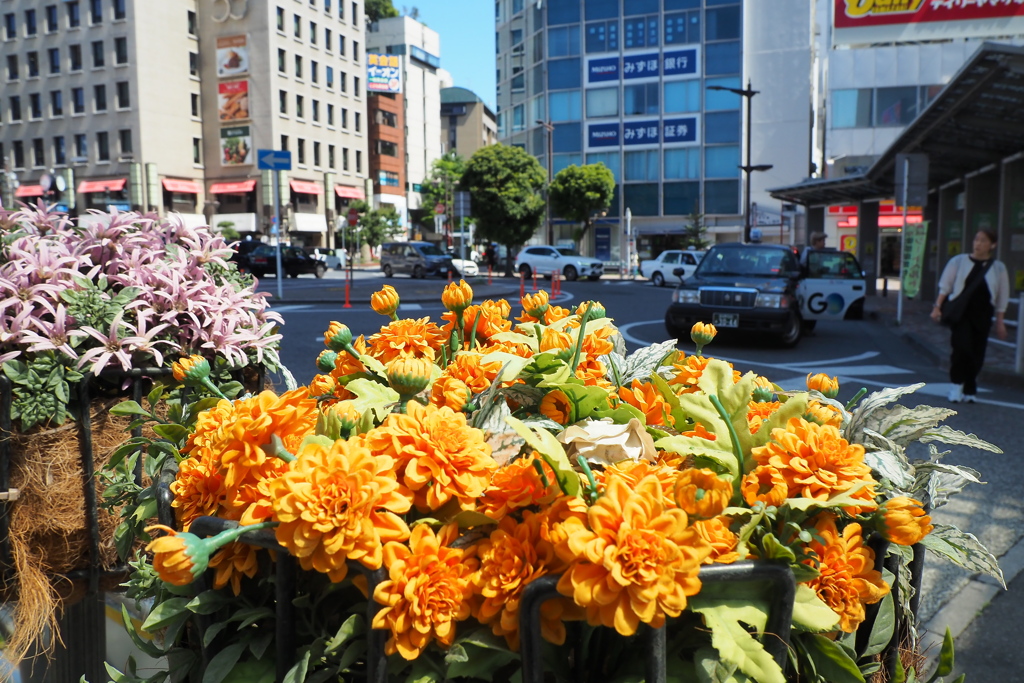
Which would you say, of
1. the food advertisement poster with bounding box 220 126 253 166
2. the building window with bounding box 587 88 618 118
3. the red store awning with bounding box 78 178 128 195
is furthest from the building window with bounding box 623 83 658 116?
the red store awning with bounding box 78 178 128 195

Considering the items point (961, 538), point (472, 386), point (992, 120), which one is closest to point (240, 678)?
point (472, 386)

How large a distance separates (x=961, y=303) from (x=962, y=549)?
7.14m

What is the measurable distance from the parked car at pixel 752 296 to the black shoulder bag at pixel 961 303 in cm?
381

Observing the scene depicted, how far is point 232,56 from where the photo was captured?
177ft

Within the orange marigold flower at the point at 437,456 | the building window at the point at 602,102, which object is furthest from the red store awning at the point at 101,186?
the orange marigold flower at the point at 437,456

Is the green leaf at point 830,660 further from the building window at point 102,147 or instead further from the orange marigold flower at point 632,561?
the building window at point 102,147

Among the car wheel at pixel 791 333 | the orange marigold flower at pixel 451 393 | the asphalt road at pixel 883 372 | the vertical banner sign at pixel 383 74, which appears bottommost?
the asphalt road at pixel 883 372

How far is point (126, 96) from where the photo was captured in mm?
51281

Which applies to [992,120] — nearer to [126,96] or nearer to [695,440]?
[695,440]

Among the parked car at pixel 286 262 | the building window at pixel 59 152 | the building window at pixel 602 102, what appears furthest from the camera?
the building window at pixel 59 152

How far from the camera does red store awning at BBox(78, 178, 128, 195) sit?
51.7m

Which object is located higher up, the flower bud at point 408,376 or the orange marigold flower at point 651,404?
the flower bud at point 408,376

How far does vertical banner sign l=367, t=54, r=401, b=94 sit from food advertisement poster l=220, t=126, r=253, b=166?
18.4 m

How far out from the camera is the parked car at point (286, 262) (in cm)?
3403
